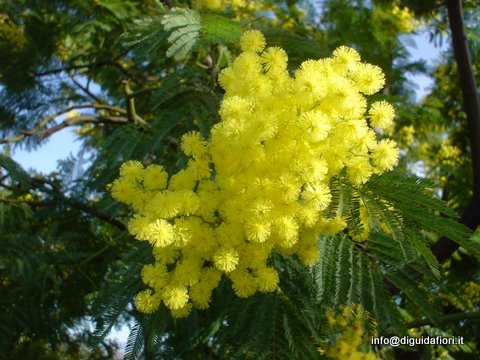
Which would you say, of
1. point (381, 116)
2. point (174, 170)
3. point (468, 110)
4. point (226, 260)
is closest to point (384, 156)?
point (381, 116)

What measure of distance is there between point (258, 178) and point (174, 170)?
2.27ft

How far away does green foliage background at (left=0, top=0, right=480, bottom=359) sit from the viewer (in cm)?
186

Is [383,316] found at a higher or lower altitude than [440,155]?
lower

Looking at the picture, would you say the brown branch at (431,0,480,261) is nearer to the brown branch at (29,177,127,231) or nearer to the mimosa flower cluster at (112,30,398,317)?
the mimosa flower cluster at (112,30,398,317)

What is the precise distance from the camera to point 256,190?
5.06ft

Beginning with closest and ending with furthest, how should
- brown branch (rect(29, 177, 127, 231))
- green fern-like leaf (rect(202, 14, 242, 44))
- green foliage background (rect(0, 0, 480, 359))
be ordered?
green foliage background (rect(0, 0, 480, 359)), green fern-like leaf (rect(202, 14, 242, 44)), brown branch (rect(29, 177, 127, 231))

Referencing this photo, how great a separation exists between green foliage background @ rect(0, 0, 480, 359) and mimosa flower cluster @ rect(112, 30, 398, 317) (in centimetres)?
14

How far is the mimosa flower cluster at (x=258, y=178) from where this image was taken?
4.99 ft

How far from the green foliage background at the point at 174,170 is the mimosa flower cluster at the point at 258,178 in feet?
0.46

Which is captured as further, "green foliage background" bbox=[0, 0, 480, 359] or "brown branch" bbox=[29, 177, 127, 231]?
"brown branch" bbox=[29, 177, 127, 231]

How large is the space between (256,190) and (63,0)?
3478 millimetres

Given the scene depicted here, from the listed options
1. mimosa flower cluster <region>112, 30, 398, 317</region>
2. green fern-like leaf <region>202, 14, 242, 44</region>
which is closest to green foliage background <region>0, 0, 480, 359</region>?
green fern-like leaf <region>202, 14, 242, 44</region>

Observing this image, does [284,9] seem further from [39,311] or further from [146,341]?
[146,341]

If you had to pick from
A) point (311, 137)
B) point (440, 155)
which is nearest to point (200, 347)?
point (311, 137)
